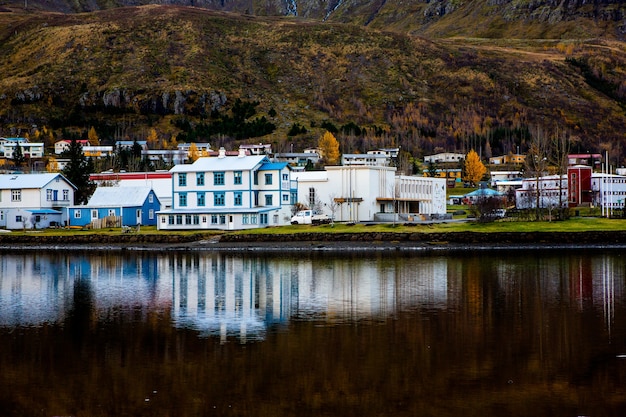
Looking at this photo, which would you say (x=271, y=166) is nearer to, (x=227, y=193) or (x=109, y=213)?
(x=227, y=193)

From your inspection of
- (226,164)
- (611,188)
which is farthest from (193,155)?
(611,188)

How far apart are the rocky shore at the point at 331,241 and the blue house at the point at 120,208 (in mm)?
→ 9046

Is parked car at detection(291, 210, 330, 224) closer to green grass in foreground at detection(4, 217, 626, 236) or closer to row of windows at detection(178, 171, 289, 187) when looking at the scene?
green grass in foreground at detection(4, 217, 626, 236)

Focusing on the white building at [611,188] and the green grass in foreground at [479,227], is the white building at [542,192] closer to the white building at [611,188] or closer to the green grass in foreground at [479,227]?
the white building at [611,188]

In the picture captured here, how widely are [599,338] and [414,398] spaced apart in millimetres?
8279

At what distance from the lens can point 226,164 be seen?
78375 mm

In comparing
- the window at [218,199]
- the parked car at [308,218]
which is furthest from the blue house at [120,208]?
the parked car at [308,218]

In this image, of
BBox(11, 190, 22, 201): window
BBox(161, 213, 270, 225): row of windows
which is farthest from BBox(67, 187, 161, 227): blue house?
BBox(161, 213, 270, 225): row of windows

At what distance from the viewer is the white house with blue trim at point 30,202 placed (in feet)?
267

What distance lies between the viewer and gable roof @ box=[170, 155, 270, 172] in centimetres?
7669

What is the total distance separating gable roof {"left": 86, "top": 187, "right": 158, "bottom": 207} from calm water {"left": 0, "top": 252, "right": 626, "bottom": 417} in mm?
37983

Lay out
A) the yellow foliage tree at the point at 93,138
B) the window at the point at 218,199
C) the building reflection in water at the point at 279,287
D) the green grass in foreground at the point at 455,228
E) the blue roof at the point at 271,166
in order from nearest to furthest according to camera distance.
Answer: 1. the building reflection in water at the point at 279,287
2. the green grass in foreground at the point at 455,228
3. the blue roof at the point at 271,166
4. the window at the point at 218,199
5. the yellow foliage tree at the point at 93,138

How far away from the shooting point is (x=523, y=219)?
239 ft

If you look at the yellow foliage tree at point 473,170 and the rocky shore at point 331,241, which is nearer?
the rocky shore at point 331,241
